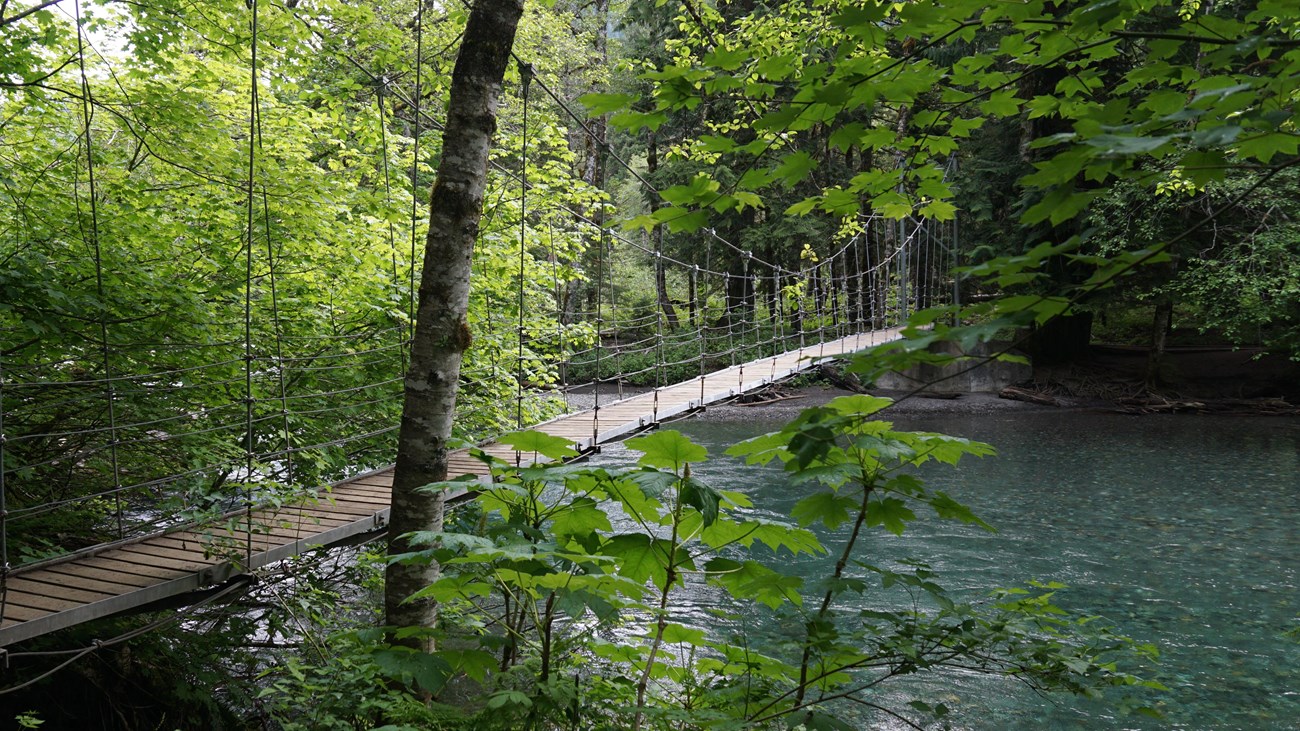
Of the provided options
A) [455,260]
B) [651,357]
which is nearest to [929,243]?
[651,357]

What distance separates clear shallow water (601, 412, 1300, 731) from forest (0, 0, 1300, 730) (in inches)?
10.8

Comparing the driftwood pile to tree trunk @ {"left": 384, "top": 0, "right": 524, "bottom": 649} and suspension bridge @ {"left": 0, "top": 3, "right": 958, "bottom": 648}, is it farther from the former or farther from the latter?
tree trunk @ {"left": 384, "top": 0, "right": 524, "bottom": 649}

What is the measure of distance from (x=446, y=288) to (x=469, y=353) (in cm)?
228

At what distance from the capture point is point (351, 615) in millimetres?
3760

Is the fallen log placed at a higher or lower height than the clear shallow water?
higher

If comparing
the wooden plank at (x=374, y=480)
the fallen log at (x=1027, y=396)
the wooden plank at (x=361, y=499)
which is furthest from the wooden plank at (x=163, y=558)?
the fallen log at (x=1027, y=396)

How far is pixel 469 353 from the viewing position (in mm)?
4316

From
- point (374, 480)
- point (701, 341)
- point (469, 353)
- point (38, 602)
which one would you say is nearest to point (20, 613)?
point (38, 602)

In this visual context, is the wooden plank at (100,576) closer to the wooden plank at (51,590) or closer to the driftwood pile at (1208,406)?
the wooden plank at (51,590)

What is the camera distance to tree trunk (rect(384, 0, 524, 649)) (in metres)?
2.02

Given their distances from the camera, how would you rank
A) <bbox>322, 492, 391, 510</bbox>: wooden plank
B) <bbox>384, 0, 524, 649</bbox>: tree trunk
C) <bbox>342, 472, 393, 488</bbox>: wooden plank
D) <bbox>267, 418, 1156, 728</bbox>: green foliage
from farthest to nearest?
<bbox>342, 472, 393, 488</bbox>: wooden plank < <bbox>322, 492, 391, 510</bbox>: wooden plank < <bbox>384, 0, 524, 649</bbox>: tree trunk < <bbox>267, 418, 1156, 728</bbox>: green foliage

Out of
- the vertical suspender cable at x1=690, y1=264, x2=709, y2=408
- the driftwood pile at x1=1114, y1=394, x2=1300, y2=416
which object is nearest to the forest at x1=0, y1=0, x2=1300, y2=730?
the vertical suspender cable at x1=690, y1=264, x2=709, y2=408

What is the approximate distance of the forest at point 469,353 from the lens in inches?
45.3

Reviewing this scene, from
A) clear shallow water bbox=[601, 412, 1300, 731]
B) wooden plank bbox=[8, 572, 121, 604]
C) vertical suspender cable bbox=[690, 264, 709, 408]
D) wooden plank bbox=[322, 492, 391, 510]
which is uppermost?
vertical suspender cable bbox=[690, 264, 709, 408]
